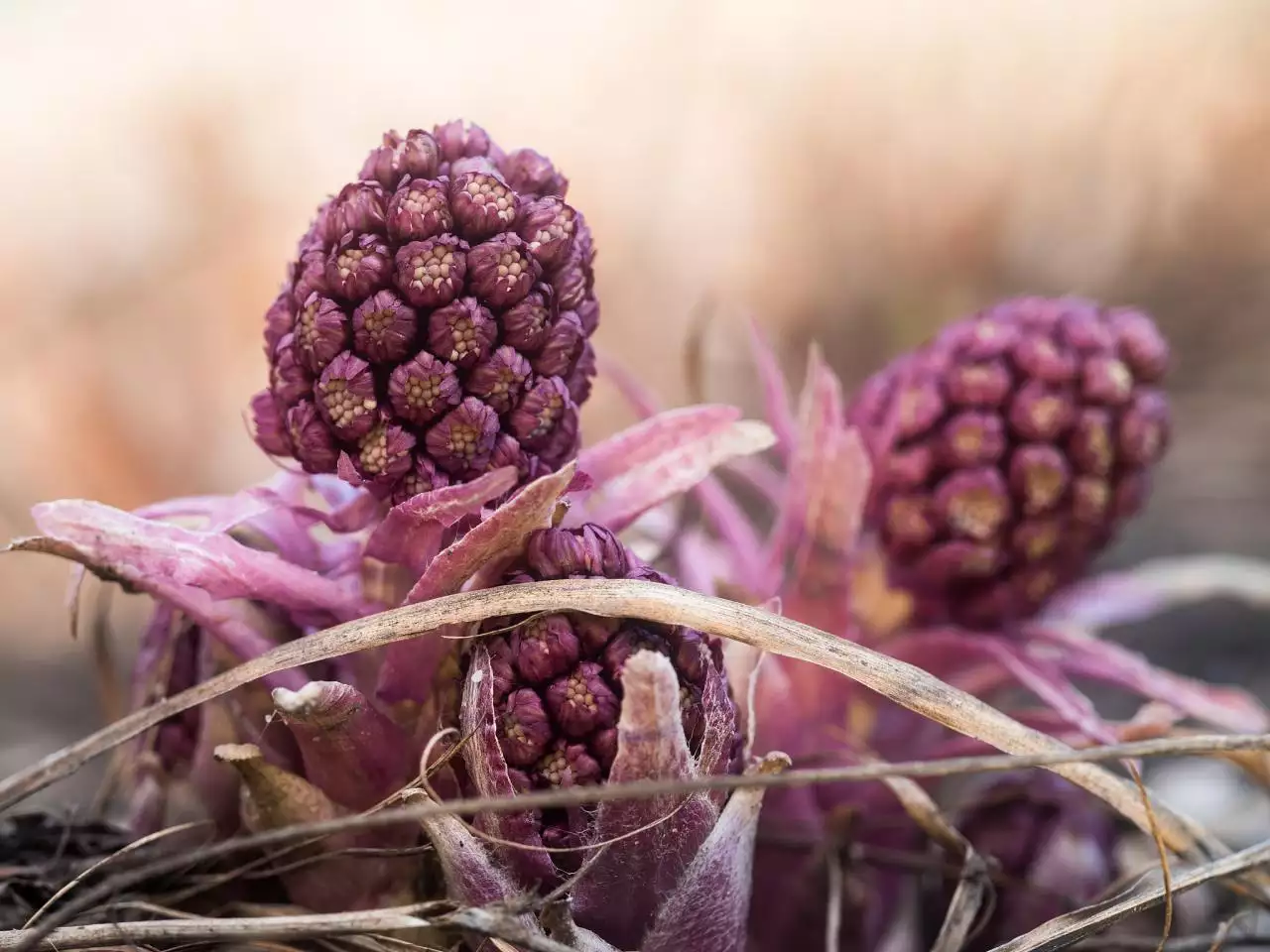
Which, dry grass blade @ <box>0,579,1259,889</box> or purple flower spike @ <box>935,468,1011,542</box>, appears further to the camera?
purple flower spike @ <box>935,468,1011,542</box>

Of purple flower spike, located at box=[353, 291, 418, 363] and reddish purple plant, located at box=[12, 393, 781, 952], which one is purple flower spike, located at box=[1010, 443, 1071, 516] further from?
purple flower spike, located at box=[353, 291, 418, 363]

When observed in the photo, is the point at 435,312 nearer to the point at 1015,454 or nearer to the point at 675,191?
the point at 1015,454

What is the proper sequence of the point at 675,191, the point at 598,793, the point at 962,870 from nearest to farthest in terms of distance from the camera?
the point at 598,793, the point at 962,870, the point at 675,191

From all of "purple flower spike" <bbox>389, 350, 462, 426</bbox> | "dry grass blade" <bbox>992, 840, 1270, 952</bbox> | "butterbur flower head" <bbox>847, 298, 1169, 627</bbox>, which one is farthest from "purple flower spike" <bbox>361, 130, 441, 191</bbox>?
"dry grass blade" <bbox>992, 840, 1270, 952</bbox>

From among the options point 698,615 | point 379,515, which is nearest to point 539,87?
point 379,515

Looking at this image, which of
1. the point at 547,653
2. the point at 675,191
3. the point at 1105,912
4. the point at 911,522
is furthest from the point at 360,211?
the point at 675,191

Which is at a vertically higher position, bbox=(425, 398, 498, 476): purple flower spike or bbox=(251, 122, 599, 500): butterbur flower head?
bbox=(251, 122, 599, 500): butterbur flower head
